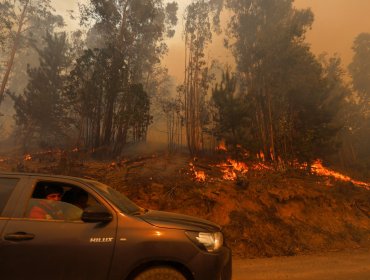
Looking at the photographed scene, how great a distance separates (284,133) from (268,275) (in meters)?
14.1

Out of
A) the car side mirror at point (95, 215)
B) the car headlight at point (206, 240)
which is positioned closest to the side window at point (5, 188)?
the car side mirror at point (95, 215)

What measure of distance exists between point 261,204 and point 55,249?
29.1 feet

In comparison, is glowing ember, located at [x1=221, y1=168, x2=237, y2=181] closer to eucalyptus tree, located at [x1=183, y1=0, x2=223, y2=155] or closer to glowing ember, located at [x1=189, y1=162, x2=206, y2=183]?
glowing ember, located at [x1=189, y1=162, x2=206, y2=183]

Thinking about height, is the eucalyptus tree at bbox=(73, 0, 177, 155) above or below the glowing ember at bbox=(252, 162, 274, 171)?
above

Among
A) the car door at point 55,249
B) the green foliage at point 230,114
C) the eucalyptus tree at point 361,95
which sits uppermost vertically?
the eucalyptus tree at point 361,95

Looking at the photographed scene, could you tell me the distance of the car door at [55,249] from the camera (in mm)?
3477

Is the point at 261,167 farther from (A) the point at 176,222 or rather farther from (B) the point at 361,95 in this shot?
(B) the point at 361,95

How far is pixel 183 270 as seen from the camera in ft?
12.2

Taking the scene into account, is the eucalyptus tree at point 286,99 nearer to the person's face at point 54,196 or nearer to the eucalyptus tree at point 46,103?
the eucalyptus tree at point 46,103

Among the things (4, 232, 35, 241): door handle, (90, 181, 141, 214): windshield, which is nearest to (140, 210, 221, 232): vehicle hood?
(90, 181, 141, 214): windshield

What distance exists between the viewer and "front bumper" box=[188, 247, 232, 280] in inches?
144

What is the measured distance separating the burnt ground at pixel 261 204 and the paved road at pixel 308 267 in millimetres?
814

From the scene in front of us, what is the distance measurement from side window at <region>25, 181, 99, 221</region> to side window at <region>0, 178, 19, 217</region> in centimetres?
25

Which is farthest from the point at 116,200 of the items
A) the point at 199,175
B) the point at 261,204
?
the point at 199,175
